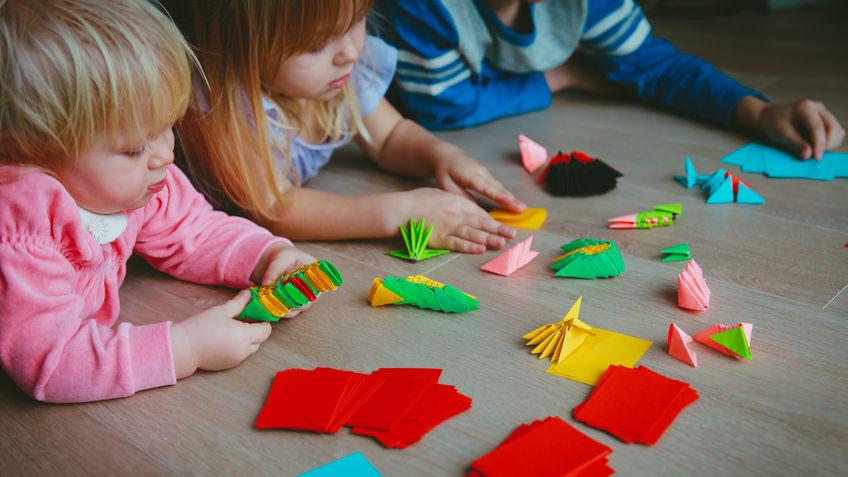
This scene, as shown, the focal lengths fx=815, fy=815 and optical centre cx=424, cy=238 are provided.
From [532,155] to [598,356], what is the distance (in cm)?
59

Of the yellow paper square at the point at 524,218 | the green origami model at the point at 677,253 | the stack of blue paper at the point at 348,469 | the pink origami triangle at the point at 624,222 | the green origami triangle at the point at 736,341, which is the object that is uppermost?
the green origami triangle at the point at 736,341

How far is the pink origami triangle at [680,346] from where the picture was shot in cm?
87

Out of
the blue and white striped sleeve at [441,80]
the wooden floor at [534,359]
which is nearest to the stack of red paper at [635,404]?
the wooden floor at [534,359]

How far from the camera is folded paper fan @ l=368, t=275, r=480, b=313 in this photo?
0.98 m

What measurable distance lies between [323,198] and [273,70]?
20 centimetres

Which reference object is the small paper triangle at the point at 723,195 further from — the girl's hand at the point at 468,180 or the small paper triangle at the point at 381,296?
the small paper triangle at the point at 381,296

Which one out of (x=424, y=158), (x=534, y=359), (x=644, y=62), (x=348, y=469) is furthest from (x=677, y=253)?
(x=644, y=62)

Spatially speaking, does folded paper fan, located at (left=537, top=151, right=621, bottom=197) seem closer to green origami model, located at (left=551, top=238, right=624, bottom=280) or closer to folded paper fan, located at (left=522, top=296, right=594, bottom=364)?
green origami model, located at (left=551, top=238, right=624, bottom=280)

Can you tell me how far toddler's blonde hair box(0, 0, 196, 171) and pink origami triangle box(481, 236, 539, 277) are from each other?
0.47 m

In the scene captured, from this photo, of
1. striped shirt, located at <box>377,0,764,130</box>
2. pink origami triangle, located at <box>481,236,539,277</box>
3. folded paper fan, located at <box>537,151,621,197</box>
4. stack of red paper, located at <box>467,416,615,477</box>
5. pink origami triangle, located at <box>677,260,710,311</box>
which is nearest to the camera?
stack of red paper, located at <box>467,416,615,477</box>

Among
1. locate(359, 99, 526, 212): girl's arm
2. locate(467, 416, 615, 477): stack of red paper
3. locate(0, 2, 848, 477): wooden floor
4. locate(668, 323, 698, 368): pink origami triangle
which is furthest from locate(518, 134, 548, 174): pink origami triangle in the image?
locate(467, 416, 615, 477): stack of red paper

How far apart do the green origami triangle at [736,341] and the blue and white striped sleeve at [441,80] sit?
0.83m

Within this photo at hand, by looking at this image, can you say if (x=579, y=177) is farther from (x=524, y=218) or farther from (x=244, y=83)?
(x=244, y=83)

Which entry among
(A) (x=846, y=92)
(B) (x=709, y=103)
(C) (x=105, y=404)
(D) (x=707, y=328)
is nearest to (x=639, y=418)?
(D) (x=707, y=328)
